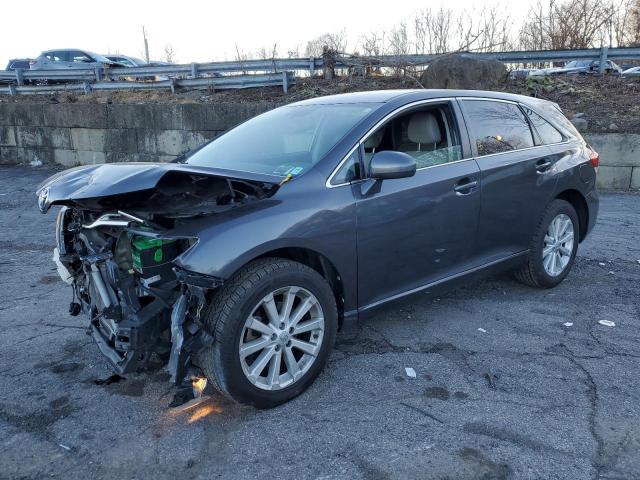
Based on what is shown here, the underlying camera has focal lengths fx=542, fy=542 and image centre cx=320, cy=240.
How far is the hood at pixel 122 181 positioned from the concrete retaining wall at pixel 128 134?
26.7 feet

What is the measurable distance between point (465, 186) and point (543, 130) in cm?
141

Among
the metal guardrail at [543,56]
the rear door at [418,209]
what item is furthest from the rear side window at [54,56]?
the rear door at [418,209]

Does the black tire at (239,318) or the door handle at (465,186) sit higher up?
the door handle at (465,186)

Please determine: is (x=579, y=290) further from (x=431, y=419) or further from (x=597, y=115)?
(x=597, y=115)

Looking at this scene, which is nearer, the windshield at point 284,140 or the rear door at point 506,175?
the windshield at point 284,140

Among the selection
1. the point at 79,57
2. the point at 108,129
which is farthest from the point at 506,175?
the point at 79,57

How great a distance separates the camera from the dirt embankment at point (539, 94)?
33.6 feet

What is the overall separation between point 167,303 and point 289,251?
763 millimetres

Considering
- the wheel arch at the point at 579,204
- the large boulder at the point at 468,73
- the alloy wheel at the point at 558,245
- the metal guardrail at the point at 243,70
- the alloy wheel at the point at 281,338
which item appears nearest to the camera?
the alloy wheel at the point at 281,338

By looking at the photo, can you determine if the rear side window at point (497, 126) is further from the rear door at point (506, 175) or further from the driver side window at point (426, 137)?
the driver side window at point (426, 137)

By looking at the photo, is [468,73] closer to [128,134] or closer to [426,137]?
[128,134]

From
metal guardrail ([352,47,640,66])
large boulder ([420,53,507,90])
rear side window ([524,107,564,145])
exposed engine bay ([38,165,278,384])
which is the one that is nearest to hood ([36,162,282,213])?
exposed engine bay ([38,165,278,384])

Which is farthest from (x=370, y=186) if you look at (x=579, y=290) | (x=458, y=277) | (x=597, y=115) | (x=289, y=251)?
(x=597, y=115)

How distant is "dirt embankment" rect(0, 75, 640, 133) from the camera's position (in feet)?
33.6
